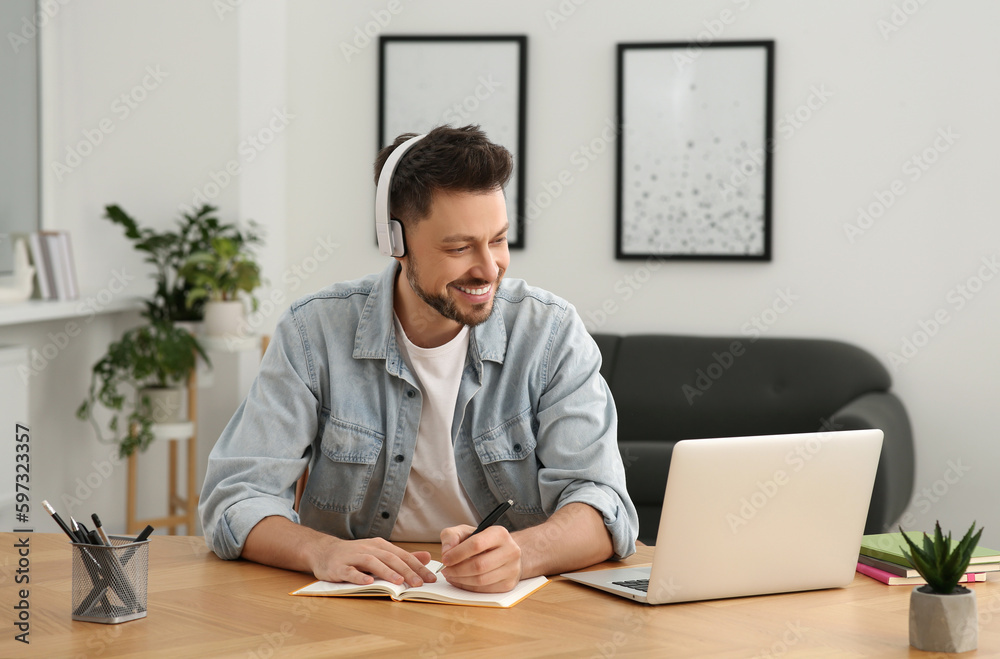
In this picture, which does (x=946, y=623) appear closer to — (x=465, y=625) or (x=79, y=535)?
(x=465, y=625)

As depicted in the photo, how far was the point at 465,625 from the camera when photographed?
1.17 m

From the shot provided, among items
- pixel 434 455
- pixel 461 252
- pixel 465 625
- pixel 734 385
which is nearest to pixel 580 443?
pixel 434 455

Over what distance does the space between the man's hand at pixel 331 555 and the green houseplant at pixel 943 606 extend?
613mm

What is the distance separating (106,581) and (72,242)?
9.26 ft

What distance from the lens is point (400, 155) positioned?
5.38 feet

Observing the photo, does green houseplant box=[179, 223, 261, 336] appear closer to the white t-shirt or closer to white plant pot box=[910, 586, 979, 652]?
the white t-shirt

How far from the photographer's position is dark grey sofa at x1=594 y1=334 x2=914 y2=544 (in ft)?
11.4

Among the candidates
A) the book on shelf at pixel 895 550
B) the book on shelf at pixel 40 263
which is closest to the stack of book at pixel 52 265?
the book on shelf at pixel 40 263

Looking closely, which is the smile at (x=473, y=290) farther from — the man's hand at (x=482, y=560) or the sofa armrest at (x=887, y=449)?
the sofa armrest at (x=887, y=449)

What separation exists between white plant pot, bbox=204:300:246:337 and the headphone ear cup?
6.26 ft

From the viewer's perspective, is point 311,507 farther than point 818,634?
Yes

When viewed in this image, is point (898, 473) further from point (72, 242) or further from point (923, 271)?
point (72, 242)

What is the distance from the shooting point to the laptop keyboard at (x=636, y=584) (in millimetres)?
1307

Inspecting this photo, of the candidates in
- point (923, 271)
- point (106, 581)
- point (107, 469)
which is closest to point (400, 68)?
point (107, 469)
